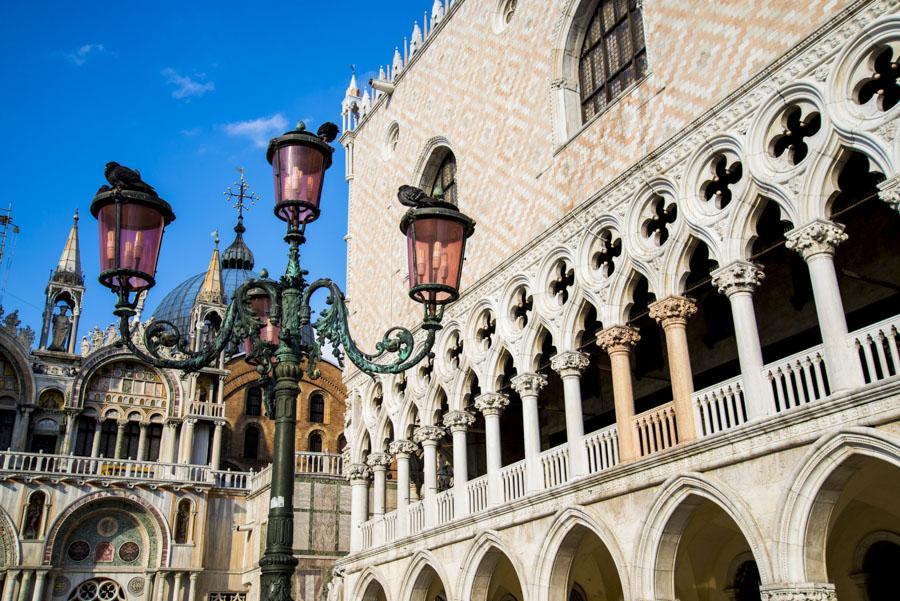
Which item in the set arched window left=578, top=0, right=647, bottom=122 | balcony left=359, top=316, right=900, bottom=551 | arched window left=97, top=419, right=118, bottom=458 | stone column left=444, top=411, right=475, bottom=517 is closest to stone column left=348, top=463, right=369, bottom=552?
balcony left=359, top=316, right=900, bottom=551

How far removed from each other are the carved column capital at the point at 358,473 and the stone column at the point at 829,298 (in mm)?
10070

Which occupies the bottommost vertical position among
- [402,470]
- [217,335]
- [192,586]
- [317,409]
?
[217,335]

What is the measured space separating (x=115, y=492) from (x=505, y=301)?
13.5m

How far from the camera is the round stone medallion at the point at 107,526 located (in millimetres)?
22484

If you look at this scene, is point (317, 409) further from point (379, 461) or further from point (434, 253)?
point (434, 253)

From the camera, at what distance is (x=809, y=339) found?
11.0m

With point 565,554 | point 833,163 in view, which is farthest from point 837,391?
point 565,554

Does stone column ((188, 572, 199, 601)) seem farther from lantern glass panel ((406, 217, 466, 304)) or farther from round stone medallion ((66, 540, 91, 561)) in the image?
lantern glass panel ((406, 217, 466, 304))

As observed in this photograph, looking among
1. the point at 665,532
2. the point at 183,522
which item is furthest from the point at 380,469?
the point at 183,522

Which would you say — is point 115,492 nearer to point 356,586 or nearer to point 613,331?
point 356,586

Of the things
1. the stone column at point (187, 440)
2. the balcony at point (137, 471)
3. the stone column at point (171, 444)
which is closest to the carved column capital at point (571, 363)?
the balcony at point (137, 471)

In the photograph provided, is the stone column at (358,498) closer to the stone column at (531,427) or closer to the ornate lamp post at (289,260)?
the stone column at (531,427)

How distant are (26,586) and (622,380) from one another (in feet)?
52.8

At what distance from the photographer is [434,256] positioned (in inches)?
250
